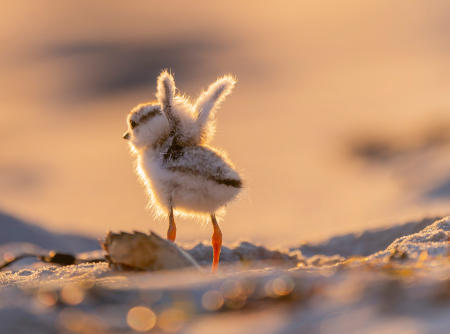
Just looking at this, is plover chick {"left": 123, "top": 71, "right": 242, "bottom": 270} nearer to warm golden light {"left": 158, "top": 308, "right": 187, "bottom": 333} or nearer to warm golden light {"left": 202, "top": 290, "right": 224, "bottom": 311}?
warm golden light {"left": 202, "top": 290, "right": 224, "bottom": 311}

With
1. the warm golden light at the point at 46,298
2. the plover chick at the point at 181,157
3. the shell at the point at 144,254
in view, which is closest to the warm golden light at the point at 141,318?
the warm golden light at the point at 46,298

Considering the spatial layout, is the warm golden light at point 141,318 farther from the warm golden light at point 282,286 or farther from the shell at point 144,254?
the shell at point 144,254

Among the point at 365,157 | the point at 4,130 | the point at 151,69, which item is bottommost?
the point at 365,157

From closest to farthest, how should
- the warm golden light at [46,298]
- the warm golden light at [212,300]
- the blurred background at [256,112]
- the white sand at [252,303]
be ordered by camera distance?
the white sand at [252,303] → the warm golden light at [212,300] → the warm golden light at [46,298] → the blurred background at [256,112]

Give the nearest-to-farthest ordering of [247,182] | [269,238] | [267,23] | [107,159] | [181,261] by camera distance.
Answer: [181,261] → [247,182] → [269,238] → [107,159] → [267,23]

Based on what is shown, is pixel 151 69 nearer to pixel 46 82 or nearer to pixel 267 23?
pixel 46 82

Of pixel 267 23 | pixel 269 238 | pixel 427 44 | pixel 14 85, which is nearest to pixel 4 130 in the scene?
pixel 14 85

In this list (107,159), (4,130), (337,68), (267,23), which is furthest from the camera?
(267,23)
